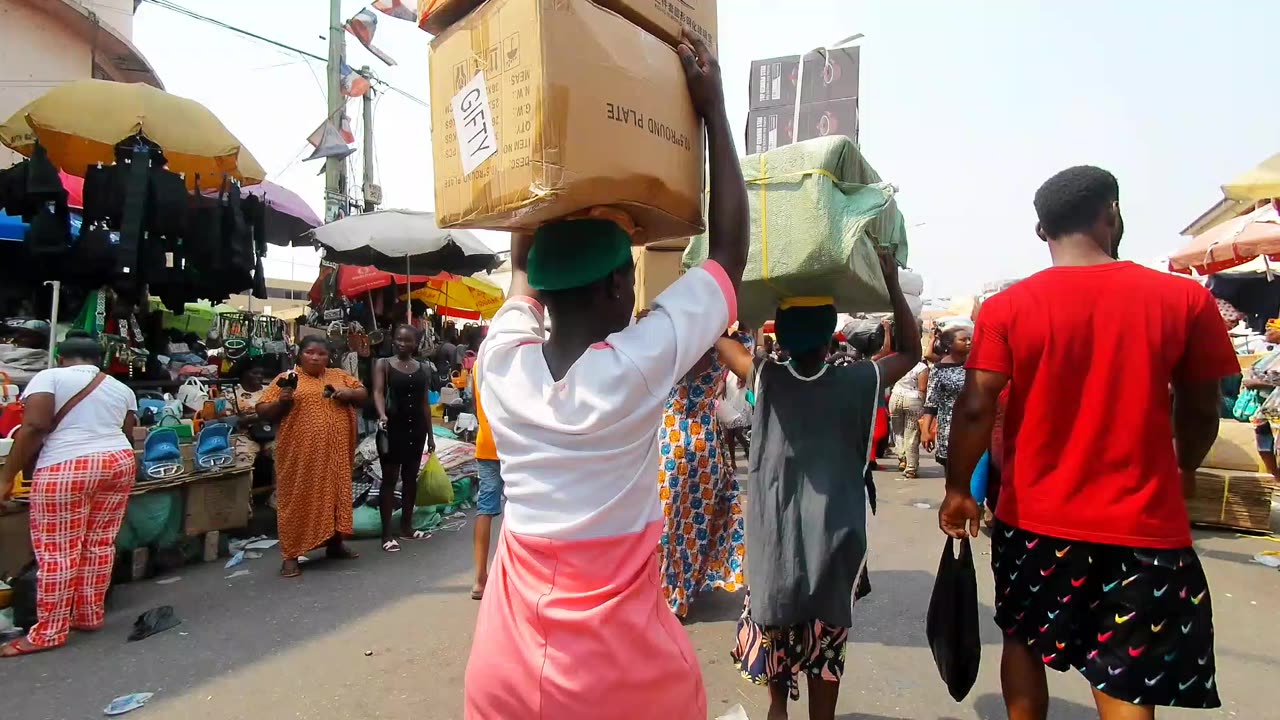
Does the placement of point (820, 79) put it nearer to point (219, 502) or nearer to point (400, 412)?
point (400, 412)

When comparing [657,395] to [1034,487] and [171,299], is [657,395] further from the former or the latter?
[171,299]

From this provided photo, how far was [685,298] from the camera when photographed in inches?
50.9

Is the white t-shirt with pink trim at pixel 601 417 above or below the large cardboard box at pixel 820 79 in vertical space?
below

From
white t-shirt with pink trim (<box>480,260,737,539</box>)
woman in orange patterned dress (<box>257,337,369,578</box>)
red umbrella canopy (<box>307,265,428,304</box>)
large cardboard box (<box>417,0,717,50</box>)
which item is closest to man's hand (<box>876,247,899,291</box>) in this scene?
large cardboard box (<box>417,0,717,50</box>)

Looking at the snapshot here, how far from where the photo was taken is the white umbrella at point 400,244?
276 inches

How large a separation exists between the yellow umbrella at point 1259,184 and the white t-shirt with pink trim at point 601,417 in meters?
4.97

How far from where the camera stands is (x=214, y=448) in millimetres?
5844

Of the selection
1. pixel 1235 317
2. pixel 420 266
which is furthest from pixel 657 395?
pixel 1235 317

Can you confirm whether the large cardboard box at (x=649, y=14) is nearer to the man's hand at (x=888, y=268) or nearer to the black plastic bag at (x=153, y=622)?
the man's hand at (x=888, y=268)

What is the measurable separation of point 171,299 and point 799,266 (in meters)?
6.35

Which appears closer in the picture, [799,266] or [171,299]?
[799,266]

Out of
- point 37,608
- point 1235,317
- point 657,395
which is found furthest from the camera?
point 1235,317

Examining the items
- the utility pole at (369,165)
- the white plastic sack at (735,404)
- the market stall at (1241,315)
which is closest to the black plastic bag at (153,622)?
the white plastic sack at (735,404)

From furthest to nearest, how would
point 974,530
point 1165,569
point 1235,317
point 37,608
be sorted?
point 1235,317
point 37,608
point 974,530
point 1165,569
